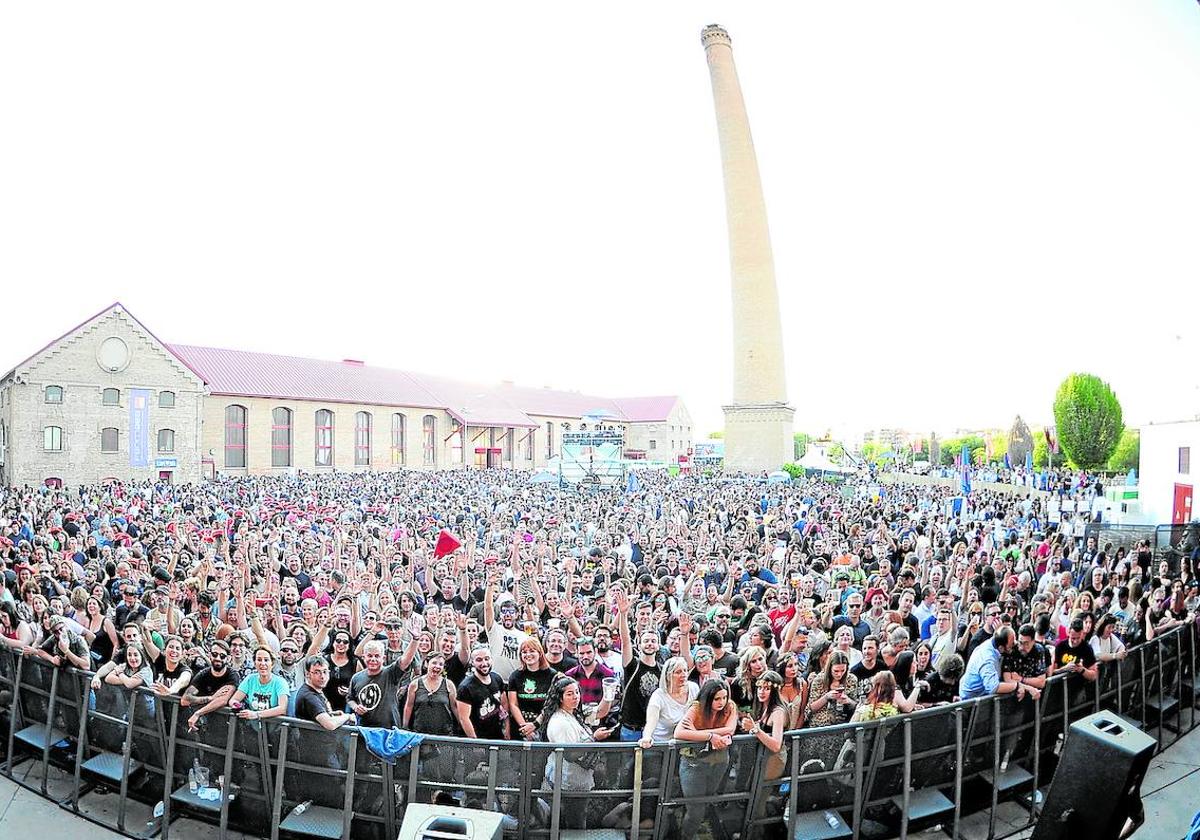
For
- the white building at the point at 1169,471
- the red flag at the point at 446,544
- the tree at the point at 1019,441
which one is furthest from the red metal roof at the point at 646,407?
the red flag at the point at 446,544

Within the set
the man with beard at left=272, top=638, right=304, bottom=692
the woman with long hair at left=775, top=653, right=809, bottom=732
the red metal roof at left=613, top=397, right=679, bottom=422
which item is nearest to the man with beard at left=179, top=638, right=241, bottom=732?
the man with beard at left=272, top=638, right=304, bottom=692

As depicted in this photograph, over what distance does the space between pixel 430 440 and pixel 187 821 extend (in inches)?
1981

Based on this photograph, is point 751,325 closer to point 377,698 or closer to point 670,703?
point 670,703

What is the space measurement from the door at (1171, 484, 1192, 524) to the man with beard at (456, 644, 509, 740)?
23813 millimetres

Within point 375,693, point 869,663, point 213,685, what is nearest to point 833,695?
point 869,663

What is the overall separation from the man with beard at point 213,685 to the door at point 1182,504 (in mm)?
25483

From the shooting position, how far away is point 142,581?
1058 cm

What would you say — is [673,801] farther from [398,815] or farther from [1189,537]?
[1189,537]

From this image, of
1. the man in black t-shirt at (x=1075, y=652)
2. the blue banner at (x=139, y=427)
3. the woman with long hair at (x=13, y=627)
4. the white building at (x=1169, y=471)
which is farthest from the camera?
the blue banner at (x=139, y=427)

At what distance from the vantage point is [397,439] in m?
52.9

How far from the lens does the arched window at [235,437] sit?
1719 inches

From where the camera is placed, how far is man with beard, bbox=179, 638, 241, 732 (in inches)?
215

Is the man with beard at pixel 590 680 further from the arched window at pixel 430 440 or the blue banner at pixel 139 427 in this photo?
the arched window at pixel 430 440

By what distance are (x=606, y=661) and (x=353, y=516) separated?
14.9 metres
